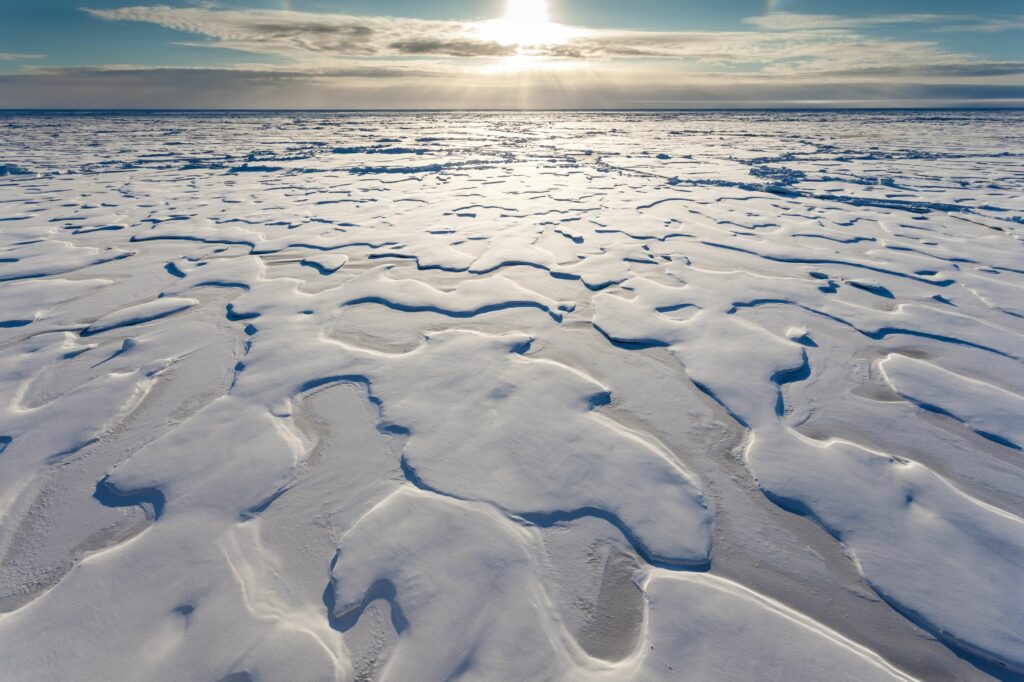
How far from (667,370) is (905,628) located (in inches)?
47.5

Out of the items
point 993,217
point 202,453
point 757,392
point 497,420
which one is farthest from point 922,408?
point 993,217

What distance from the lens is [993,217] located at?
199 inches

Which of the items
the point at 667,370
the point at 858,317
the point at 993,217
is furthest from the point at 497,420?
the point at 993,217

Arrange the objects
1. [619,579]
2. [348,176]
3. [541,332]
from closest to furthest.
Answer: [619,579], [541,332], [348,176]

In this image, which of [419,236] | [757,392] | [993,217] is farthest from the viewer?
[993,217]

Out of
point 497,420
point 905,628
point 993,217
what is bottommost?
point 905,628

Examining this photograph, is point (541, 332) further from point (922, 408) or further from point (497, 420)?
point (922, 408)

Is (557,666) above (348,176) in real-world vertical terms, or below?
below

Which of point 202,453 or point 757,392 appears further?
point 757,392

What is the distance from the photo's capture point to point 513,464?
1.62m

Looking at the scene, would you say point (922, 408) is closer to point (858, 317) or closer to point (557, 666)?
point (858, 317)

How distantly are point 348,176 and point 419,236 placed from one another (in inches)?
191

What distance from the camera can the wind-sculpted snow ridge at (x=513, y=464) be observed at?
3.69ft

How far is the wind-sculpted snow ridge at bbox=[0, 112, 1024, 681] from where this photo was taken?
3.69ft
